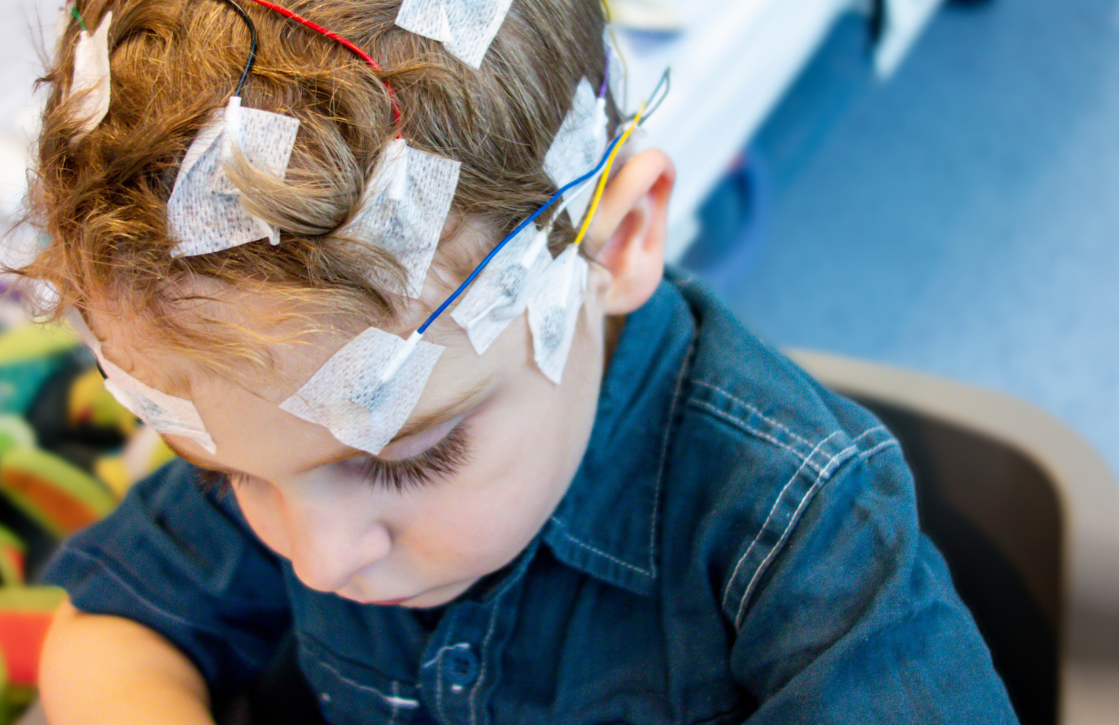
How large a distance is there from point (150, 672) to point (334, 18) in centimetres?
50

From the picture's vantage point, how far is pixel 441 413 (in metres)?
0.44

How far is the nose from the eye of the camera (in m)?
0.46

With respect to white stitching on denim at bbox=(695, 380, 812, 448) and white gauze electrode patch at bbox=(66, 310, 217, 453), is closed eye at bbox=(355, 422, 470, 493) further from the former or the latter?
white stitching on denim at bbox=(695, 380, 812, 448)

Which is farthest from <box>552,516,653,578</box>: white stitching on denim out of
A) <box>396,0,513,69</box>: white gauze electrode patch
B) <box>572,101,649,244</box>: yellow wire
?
<box>396,0,513,69</box>: white gauze electrode patch

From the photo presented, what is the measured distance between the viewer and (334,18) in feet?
1.32

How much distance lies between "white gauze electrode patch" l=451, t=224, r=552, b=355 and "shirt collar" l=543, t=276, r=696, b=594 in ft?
0.55

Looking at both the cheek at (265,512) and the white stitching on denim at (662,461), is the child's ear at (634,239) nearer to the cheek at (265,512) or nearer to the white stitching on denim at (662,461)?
the white stitching on denim at (662,461)

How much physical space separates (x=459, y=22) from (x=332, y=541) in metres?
0.29

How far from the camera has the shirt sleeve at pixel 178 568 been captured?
0.67 meters

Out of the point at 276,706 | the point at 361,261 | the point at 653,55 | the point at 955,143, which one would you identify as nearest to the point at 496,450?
the point at 361,261

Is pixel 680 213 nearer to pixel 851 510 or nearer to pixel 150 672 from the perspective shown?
pixel 851 510

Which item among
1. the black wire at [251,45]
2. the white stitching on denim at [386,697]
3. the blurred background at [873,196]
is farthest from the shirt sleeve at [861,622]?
the blurred background at [873,196]

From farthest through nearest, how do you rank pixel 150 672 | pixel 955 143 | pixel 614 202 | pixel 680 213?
1. pixel 955 143
2. pixel 680 213
3. pixel 150 672
4. pixel 614 202

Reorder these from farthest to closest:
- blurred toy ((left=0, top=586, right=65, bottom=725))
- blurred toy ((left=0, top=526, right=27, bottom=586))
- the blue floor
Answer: the blue floor → blurred toy ((left=0, top=526, right=27, bottom=586)) → blurred toy ((left=0, top=586, right=65, bottom=725))
